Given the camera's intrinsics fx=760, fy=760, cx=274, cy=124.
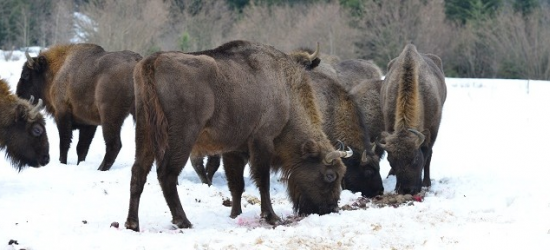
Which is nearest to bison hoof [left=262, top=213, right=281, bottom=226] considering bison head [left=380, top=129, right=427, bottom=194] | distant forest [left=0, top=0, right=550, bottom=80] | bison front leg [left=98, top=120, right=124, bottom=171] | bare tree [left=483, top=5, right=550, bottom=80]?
bison head [left=380, top=129, right=427, bottom=194]

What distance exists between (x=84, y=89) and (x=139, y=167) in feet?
18.3

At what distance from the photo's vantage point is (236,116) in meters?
8.05

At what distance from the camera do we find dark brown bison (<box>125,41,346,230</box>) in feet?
24.0

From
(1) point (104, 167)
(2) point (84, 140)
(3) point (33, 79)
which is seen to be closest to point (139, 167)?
(1) point (104, 167)

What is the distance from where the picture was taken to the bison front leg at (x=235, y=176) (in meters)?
8.84

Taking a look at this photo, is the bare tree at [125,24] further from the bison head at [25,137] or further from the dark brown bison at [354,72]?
the bison head at [25,137]

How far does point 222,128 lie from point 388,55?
38.6 m

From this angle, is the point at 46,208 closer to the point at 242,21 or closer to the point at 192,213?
the point at 192,213

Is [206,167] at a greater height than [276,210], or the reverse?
[276,210]

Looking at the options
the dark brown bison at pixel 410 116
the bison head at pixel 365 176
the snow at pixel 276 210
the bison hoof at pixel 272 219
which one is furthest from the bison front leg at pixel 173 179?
the dark brown bison at pixel 410 116

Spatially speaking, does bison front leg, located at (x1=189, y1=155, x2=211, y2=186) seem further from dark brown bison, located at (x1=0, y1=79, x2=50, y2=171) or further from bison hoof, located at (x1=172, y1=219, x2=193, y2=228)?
bison hoof, located at (x1=172, y1=219, x2=193, y2=228)

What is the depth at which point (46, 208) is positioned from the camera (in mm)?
8305

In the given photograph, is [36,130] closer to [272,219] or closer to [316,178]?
[272,219]

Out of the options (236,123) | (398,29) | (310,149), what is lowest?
(398,29)
